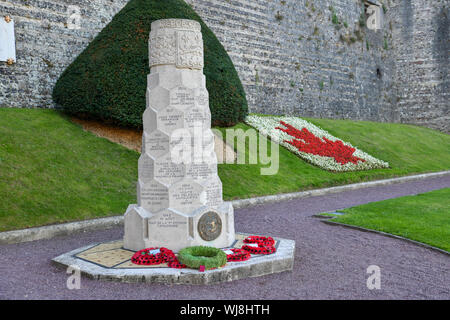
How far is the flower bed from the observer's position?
14188 millimetres

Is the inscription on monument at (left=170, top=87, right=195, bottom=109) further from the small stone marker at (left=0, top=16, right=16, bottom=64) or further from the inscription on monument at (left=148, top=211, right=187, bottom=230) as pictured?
the small stone marker at (left=0, top=16, right=16, bottom=64)

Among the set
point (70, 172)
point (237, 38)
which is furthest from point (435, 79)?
point (70, 172)

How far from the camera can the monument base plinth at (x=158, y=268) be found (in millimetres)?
4578

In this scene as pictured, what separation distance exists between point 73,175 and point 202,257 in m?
4.92

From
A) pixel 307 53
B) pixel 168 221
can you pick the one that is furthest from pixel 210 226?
pixel 307 53

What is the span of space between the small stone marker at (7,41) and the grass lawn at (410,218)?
991cm

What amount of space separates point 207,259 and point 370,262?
85.4 inches

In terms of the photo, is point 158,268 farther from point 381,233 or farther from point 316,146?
point 316,146

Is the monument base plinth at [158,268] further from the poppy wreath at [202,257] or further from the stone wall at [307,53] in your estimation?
the stone wall at [307,53]

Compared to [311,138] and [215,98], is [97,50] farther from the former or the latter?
[311,138]

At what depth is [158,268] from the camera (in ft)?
15.9

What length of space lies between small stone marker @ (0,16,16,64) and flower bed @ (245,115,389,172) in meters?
8.08

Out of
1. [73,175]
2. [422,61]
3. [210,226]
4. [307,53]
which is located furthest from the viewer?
[422,61]
